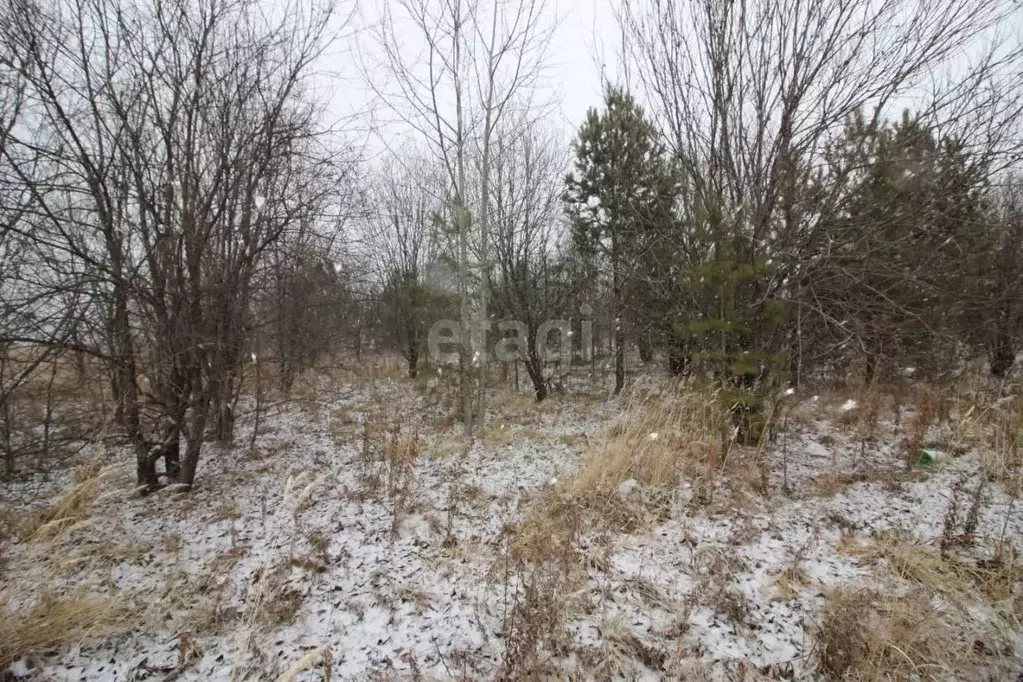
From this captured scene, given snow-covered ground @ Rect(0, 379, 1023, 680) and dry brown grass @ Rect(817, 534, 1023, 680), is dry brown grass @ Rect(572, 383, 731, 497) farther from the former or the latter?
dry brown grass @ Rect(817, 534, 1023, 680)

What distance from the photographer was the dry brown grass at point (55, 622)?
1.98 m

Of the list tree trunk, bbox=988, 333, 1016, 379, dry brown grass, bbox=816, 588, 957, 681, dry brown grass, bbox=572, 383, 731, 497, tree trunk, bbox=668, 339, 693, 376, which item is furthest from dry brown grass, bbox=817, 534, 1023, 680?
tree trunk, bbox=988, 333, 1016, 379

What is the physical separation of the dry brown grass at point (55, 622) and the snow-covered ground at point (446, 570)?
4 centimetres

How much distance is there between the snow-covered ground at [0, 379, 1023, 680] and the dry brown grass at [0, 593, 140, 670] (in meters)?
0.04

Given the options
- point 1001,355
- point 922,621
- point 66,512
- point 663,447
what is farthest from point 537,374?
point 1001,355

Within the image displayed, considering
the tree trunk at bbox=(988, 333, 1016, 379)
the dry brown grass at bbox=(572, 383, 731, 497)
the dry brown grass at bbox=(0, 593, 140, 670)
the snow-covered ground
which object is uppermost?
the tree trunk at bbox=(988, 333, 1016, 379)

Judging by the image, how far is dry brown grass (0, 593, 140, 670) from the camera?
1.98 metres

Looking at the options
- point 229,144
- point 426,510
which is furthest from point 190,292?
point 426,510

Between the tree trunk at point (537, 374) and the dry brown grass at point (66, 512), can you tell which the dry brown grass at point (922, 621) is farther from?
the tree trunk at point (537, 374)

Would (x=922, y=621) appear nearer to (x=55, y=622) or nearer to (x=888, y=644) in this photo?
(x=888, y=644)

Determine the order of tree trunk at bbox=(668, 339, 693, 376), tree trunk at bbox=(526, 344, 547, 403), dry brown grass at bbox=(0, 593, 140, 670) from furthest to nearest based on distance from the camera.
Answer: tree trunk at bbox=(526, 344, 547, 403) → tree trunk at bbox=(668, 339, 693, 376) → dry brown grass at bbox=(0, 593, 140, 670)

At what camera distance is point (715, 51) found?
4617 mm

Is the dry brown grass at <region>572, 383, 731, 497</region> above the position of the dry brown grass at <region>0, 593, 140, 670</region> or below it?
above

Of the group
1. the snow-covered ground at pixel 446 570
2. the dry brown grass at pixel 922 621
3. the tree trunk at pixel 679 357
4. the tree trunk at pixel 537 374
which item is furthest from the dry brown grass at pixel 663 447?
the tree trunk at pixel 537 374
